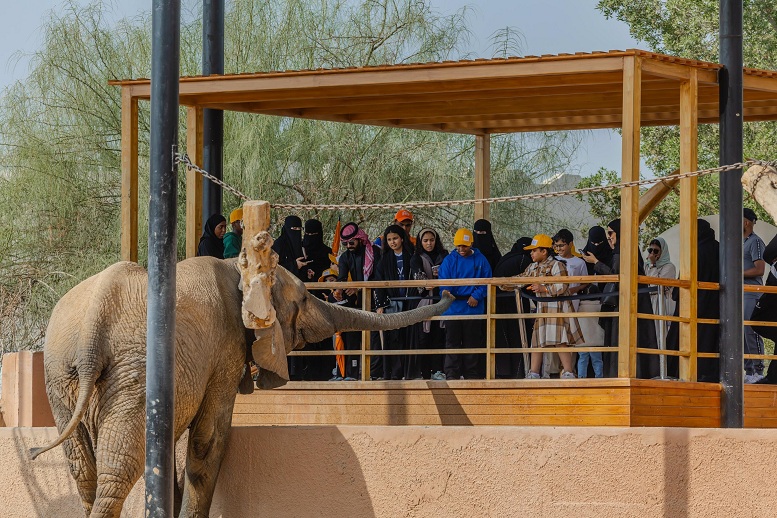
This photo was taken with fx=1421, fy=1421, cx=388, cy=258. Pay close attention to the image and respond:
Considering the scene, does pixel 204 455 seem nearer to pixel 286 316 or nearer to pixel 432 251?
pixel 286 316

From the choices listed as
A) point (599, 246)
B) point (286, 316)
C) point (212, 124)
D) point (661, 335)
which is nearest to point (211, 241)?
point (212, 124)

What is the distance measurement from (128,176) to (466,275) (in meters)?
3.14

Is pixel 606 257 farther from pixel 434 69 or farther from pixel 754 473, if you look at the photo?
pixel 754 473

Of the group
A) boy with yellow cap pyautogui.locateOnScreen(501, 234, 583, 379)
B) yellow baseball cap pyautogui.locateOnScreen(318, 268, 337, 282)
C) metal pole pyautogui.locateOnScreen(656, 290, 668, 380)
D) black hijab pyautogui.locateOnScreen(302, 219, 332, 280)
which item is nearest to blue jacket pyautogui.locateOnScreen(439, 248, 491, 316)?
boy with yellow cap pyautogui.locateOnScreen(501, 234, 583, 379)

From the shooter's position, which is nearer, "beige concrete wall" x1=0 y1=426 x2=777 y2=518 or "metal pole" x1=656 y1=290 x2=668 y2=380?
"beige concrete wall" x1=0 y1=426 x2=777 y2=518

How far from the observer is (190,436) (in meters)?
9.93

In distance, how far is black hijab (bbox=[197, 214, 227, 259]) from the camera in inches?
505

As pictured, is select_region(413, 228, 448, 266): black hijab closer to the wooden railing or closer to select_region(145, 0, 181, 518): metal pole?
the wooden railing

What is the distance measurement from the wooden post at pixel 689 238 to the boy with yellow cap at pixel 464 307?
5.69ft

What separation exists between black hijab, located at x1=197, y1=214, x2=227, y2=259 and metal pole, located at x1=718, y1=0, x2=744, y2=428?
4.47 m

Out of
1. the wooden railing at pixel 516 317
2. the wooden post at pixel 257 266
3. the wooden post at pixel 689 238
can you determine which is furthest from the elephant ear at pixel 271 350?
the wooden post at pixel 689 238

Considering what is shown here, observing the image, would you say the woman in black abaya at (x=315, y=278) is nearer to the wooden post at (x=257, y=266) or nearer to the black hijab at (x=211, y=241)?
the black hijab at (x=211, y=241)

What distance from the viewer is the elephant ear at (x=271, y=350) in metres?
9.99

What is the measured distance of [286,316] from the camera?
10.5 meters
